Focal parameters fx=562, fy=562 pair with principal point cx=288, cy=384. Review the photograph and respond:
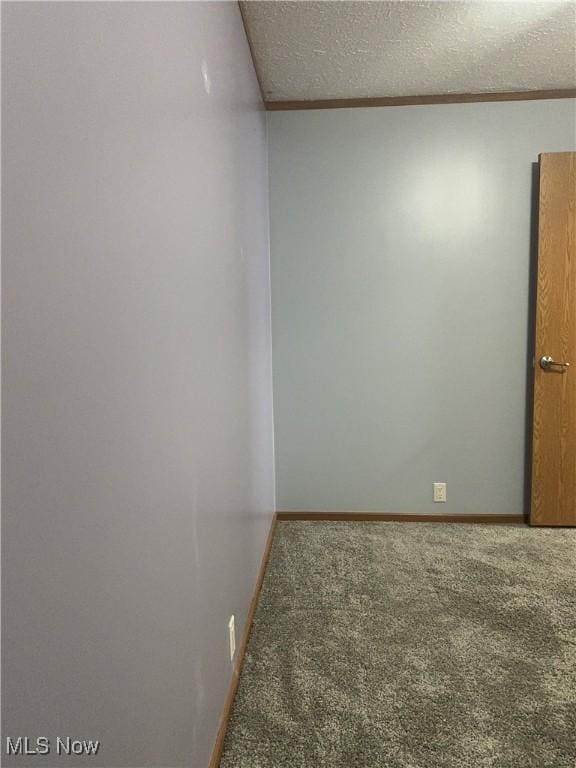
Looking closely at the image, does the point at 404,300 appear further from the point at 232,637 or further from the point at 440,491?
the point at 232,637

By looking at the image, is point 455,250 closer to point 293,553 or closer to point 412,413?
point 412,413

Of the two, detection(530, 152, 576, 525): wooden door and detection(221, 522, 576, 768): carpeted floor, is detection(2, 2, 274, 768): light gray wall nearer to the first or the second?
detection(221, 522, 576, 768): carpeted floor

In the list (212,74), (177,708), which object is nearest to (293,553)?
(177,708)

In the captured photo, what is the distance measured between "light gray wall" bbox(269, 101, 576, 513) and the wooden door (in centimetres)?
13

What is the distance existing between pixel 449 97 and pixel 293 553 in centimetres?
278

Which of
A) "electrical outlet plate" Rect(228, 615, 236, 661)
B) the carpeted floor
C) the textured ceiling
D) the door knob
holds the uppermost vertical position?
the textured ceiling

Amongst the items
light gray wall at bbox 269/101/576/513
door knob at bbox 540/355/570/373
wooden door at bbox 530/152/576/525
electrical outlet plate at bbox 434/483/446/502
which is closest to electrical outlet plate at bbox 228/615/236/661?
light gray wall at bbox 269/101/576/513

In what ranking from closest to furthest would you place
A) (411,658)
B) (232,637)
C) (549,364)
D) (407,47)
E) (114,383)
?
(114,383) < (232,637) < (411,658) < (407,47) < (549,364)

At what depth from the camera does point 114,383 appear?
0.86 meters

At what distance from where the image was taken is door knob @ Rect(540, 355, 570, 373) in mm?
3311

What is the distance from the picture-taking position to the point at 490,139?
131 inches

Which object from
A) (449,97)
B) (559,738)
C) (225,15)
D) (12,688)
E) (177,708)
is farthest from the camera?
(449,97)

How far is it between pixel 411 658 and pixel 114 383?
1.71 m

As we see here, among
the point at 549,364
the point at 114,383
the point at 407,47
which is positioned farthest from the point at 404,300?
the point at 114,383
